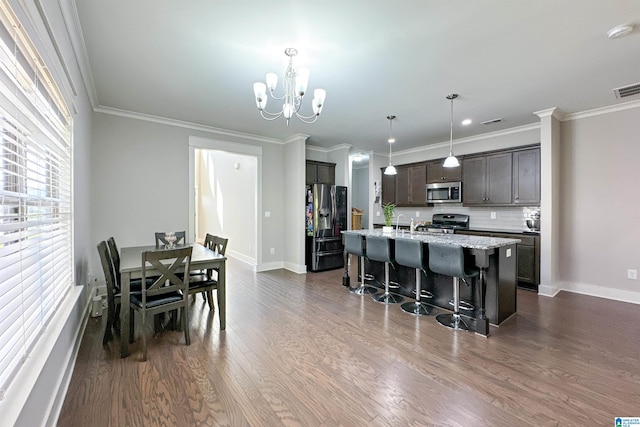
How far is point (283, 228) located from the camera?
585 centimetres

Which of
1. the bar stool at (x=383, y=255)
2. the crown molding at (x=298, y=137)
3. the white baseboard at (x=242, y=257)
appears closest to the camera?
the bar stool at (x=383, y=255)

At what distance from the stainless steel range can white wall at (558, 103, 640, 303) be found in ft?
4.87

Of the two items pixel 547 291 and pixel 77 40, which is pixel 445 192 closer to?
pixel 547 291

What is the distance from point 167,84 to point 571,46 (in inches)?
157

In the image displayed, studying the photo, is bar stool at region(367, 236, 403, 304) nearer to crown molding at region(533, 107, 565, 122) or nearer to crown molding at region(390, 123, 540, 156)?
crown molding at region(533, 107, 565, 122)

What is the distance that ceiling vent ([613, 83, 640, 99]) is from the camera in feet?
10.5

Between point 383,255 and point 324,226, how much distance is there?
215cm

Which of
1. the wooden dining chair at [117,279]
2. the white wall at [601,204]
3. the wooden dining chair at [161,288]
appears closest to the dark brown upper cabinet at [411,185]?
the white wall at [601,204]

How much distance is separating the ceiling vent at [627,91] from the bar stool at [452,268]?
9.20 ft

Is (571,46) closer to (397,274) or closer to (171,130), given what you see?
(397,274)

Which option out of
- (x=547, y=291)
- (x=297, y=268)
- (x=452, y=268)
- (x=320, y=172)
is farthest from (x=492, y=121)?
(x=297, y=268)

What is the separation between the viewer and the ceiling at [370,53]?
6.55 feet

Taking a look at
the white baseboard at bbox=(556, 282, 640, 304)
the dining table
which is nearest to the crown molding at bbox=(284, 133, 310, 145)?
the dining table

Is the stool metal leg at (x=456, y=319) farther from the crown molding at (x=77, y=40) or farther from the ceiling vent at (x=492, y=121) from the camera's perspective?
the crown molding at (x=77, y=40)
